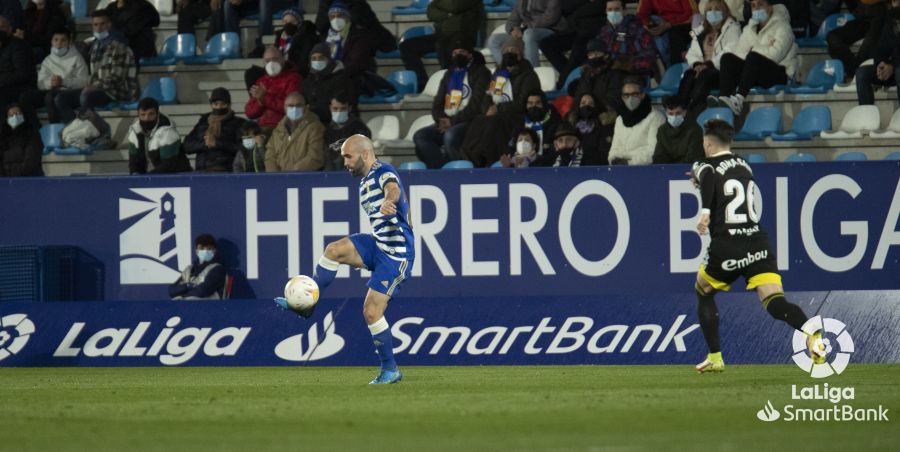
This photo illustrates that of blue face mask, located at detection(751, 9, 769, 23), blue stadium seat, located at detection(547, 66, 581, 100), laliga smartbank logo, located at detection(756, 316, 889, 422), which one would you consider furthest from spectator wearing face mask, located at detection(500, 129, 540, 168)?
laliga smartbank logo, located at detection(756, 316, 889, 422)

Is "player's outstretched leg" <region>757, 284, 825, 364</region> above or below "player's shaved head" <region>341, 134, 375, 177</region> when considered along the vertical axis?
below

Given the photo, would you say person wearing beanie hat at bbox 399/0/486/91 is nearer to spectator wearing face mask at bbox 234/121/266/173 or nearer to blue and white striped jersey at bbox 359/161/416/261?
spectator wearing face mask at bbox 234/121/266/173

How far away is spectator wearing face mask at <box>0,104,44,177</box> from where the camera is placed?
65.9 ft

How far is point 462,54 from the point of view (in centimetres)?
1930

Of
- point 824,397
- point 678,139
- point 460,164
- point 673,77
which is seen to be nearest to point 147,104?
point 460,164

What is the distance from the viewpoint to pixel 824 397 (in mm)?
9688

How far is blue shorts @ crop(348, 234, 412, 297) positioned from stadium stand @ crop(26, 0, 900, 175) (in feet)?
24.2

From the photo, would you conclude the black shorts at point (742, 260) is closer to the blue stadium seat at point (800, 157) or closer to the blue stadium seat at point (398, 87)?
the blue stadium seat at point (800, 157)

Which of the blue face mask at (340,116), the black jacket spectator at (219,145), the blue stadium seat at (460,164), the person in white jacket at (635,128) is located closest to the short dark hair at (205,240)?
the black jacket spectator at (219,145)

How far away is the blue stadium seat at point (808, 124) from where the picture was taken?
725 inches

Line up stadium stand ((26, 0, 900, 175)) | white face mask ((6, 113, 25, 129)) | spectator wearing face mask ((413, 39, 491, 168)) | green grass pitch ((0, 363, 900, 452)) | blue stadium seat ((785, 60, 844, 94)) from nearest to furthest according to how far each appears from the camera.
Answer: green grass pitch ((0, 363, 900, 452)) → stadium stand ((26, 0, 900, 175)) → spectator wearing face mask ((413, 39, 491, 168)) → blue stadium seat ((785, 60, 844, 94)) → white face mask ((6, 113, 25, 129))

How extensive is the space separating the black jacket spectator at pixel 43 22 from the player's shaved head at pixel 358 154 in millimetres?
12003

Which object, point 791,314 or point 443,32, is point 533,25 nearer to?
point 443,32

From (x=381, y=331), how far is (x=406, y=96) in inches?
360
